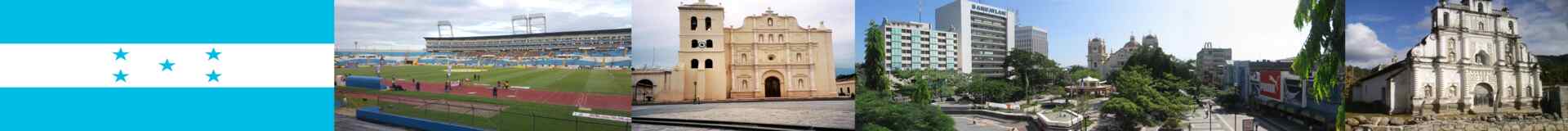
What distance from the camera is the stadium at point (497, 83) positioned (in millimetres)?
7152

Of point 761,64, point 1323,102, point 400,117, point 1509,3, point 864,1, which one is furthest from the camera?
point 400,117

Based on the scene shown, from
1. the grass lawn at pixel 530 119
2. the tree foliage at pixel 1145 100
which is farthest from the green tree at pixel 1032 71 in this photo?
the grass lawn at pixel 530 119

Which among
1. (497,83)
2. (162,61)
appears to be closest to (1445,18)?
(497,83)

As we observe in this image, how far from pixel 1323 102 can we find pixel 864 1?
244 centimetres

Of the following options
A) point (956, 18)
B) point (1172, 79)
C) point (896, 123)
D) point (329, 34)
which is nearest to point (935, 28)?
point (956, 18)

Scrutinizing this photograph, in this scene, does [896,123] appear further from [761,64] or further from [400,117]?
[400,117]

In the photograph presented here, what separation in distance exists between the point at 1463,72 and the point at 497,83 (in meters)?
5.96

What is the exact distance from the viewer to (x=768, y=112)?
6.86 metres

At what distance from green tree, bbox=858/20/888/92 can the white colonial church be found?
96.2 inches

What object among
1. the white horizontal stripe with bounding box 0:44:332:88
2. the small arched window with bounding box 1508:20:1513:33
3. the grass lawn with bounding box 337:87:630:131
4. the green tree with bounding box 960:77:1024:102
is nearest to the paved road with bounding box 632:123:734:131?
the grass lawn with bounding box 337:87:630:131

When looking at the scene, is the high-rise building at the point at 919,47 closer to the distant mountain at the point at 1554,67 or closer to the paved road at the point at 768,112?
the paved road at the point at 768,112

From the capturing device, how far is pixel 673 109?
23.1ft

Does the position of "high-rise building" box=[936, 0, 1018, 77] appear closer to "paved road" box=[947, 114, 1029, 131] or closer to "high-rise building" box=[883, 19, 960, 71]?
"high-rise building" box=[883, 19, 960, 71]

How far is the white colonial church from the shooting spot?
5.08m
